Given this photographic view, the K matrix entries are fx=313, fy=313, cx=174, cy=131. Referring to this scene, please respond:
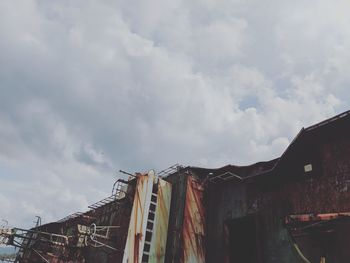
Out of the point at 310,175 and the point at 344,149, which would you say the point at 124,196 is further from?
the point at 344,149

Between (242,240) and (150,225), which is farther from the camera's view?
(242,240)

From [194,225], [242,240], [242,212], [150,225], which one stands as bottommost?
[242,240]

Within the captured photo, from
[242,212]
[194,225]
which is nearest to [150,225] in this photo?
[194,225]

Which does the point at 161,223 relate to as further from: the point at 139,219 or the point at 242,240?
the point at 242,240

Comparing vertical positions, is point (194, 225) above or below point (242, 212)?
below

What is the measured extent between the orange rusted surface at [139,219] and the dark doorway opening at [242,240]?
4.61 metres

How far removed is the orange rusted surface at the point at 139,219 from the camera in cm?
1598

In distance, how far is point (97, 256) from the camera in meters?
20.0

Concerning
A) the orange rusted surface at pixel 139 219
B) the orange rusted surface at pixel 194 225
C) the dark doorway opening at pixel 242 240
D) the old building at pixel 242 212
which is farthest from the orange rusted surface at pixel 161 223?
the dark doorway opening at pixel 242 240

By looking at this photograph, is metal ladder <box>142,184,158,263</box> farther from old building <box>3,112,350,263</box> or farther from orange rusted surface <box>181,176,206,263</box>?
orange rusted surface <box>181,176,206,263</box>

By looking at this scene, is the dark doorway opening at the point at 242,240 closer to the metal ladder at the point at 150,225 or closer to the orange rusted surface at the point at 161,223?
the orange rusted surface at the point at 161,223

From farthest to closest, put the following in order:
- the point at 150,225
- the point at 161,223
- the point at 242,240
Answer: the point at 242,240
the point at 161,223
the point at 150,225

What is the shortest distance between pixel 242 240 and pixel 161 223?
491cm

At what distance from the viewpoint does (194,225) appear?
17.4 meters
